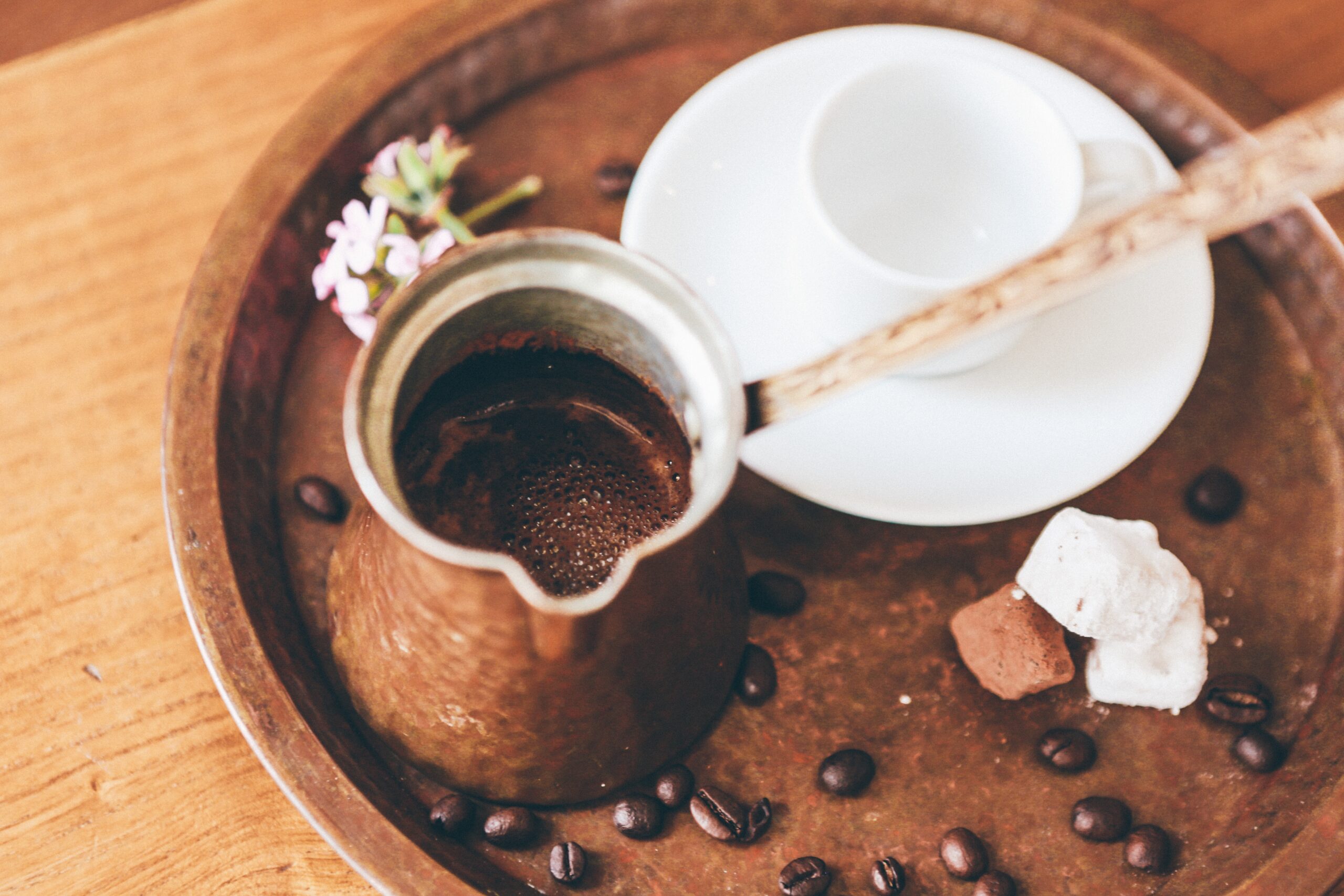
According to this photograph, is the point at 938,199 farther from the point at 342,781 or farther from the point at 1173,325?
the point at 342,781

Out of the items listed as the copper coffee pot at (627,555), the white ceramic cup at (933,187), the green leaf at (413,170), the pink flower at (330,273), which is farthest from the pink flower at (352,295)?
the white ceramic cup at (933,187)

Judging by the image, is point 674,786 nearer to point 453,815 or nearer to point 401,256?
point 453,815

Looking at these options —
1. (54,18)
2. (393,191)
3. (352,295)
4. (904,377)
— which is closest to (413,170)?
(393,191)

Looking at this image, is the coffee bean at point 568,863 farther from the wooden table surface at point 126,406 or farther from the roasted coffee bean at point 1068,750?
the roasted coffee bean at point 1068,750

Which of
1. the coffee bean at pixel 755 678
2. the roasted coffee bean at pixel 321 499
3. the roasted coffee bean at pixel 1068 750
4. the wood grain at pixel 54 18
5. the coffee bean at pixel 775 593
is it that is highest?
the wood grain at pixel 54 18

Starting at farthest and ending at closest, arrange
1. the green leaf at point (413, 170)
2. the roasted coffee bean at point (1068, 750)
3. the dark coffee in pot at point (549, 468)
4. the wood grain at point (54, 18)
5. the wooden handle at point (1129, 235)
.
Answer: the wood grain at point (54, 18) → the green leaf at point (413, 170) → the roasted coffee bean at point (1068, 750) → the dark coffee in pot at point (549, 468) → the wooden handle at point (1129, 235)

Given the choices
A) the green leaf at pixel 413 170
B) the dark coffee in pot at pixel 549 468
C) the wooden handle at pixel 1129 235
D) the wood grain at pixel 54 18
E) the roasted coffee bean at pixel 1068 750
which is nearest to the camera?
the wooden handle at pixel 1129 235
